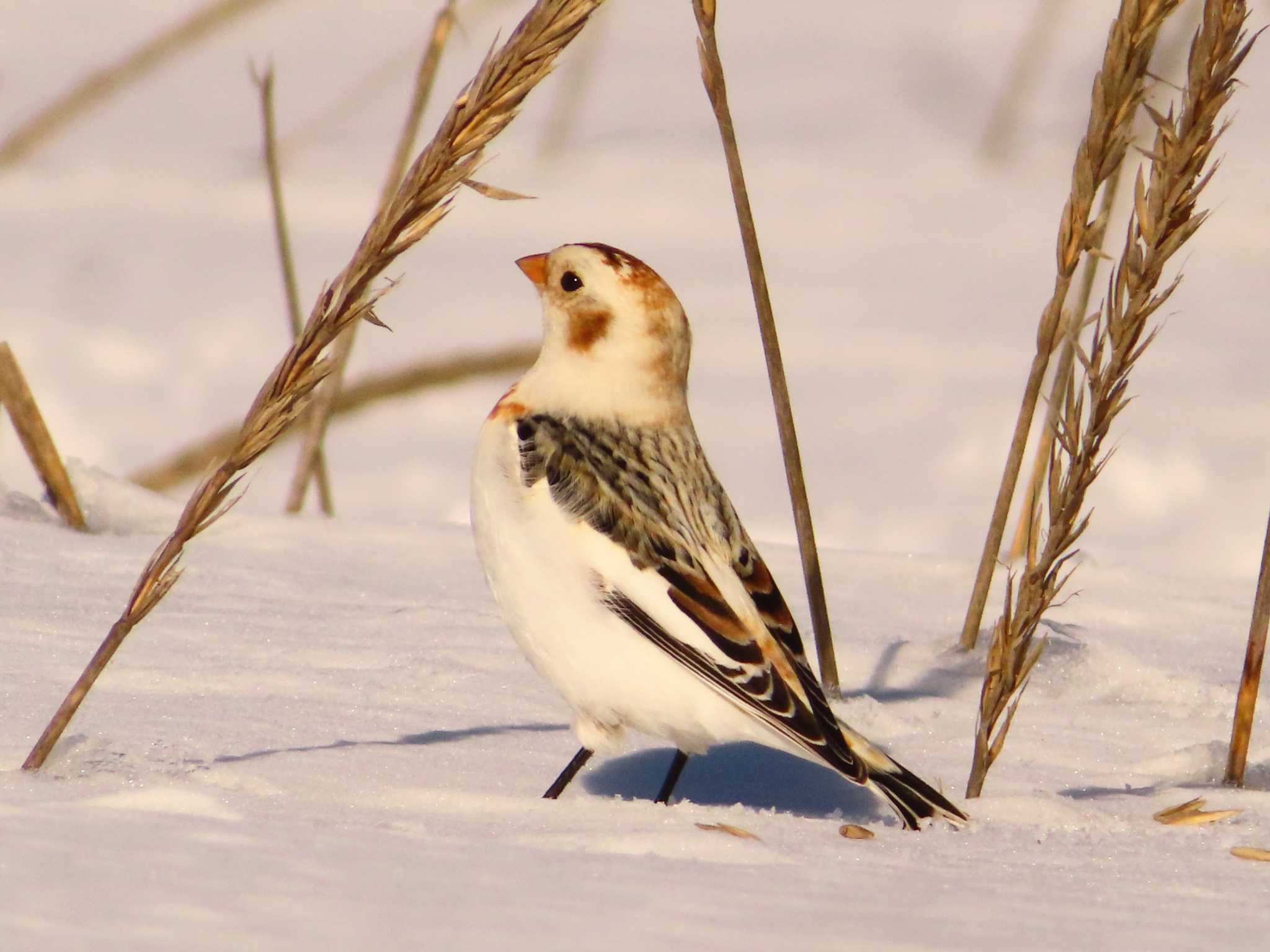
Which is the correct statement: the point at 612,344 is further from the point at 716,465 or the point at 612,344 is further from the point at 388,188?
the point at 716,465

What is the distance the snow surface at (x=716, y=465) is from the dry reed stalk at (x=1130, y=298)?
23 centimetres

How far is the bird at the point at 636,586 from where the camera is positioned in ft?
7.57

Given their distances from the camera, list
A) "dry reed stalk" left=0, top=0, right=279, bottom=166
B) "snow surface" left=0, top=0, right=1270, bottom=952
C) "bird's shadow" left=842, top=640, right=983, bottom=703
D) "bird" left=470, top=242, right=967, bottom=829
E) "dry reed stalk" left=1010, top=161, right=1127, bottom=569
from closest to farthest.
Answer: "snow surface" left=0, top=0, right=1270, bottom=952
"bird" left=470, top=242, right=967, bottom=829
"dry reed stalk" left=1010, top=161, right=1127, bottom=569
"bird's shadow" left=842, top=640, right=983, bottom=703
"dry reed stalk" left=0, top=0, right=279, bottom=166

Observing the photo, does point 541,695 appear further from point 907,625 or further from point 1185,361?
point 1185,361

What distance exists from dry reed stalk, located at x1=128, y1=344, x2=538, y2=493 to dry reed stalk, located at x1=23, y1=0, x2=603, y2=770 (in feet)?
7.98

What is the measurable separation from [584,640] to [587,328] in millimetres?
571

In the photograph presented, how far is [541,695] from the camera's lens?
280 cm

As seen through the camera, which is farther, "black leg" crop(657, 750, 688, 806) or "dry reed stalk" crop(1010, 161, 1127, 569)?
"dry reed stalk" crop(1010, 161, 1127, 569)

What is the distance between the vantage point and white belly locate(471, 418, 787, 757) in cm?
237

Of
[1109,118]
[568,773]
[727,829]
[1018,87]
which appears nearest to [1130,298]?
[1109,118]

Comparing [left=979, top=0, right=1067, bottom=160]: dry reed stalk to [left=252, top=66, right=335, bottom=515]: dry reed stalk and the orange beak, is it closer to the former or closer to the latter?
[left=252, top=66, right=335, bottom=515]: dry reed stalk

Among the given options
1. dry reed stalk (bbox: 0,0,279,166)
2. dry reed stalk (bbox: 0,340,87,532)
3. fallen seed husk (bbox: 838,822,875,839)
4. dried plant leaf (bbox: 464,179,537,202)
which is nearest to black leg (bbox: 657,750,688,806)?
fallen seed husk (bbox: 838,822,875,839)

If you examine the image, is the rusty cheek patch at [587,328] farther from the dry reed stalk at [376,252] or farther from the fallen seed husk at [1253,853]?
the fallen seed husk at [1253,853]

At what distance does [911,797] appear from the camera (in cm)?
216
